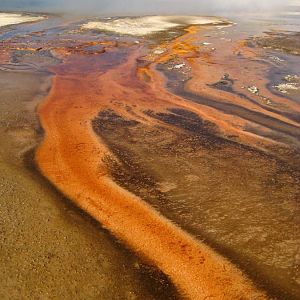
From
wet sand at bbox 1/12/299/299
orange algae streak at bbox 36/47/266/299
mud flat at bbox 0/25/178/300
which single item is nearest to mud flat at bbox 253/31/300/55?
wet sand at bbox 1/12/299/299

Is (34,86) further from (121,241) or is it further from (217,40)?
(217,40)

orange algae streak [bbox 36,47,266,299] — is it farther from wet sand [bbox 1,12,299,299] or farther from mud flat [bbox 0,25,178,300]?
mud flat [bbox 0,25,178,300]

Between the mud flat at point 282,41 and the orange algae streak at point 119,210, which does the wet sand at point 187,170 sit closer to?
the orange algae streak at point 119,210

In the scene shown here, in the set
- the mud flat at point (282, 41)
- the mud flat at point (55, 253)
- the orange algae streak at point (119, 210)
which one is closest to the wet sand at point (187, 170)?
the orange algae streak at point (119, 210)

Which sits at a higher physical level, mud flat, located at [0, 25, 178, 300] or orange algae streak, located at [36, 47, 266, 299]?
mud flat, located at [0, 25, 178, 300]

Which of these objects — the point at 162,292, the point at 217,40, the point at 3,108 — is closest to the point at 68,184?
the point at 162,292

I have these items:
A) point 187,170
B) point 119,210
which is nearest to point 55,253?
point 119,210
